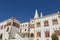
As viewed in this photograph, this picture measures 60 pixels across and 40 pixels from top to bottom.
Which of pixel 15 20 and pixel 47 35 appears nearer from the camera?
pixel 47 35

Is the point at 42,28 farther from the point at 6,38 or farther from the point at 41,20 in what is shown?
the point at 6,38

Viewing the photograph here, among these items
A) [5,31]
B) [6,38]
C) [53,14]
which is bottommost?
[6,38]

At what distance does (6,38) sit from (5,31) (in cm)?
382

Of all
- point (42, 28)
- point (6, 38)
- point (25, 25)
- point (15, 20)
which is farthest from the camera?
point (25, 25)

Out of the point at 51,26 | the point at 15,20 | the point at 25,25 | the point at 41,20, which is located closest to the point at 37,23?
the point at 41,20

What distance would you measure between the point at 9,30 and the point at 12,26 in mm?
2772

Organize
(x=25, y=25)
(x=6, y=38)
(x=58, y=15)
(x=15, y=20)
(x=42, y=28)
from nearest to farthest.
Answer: (x=58, y=15) < (x=42, y=28) < (x=6, y=38) < (x=15, y=20) < (x=25, y=25)

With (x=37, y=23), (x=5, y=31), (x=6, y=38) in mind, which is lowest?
(x=6, y=38)

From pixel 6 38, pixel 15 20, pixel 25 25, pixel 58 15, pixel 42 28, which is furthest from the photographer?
pixel 25 25

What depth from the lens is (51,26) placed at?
42.8 meters

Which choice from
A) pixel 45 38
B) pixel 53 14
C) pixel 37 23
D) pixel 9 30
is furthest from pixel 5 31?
pixel 53 14

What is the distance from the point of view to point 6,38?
1964 inches

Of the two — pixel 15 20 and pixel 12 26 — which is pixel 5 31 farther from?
pixel 15 20

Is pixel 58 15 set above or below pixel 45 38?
above
